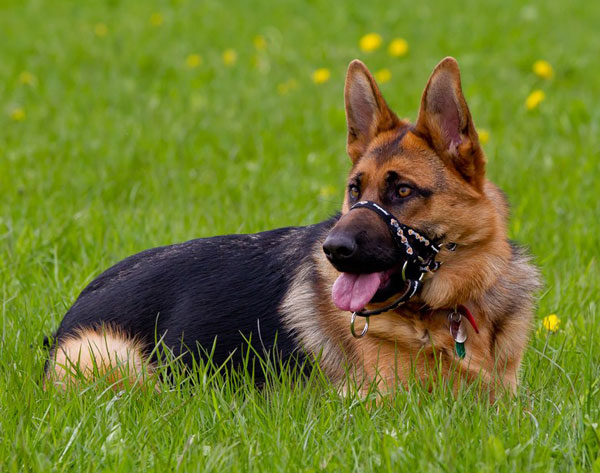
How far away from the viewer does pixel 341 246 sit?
11.1ft

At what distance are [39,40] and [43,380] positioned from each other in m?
7.74

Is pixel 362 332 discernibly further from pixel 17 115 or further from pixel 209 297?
pixel 17 115

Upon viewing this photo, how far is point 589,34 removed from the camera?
10930 millimetres

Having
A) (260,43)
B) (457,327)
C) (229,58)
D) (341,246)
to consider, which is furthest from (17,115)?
(457,327)

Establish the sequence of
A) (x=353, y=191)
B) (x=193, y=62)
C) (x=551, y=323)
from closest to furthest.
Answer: (x=353, y=191), (x=551, y=323), (x=193, y=62)

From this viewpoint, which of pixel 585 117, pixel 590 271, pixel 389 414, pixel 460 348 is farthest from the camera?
pixel 585 117

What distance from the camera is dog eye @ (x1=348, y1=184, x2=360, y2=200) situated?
3767mm

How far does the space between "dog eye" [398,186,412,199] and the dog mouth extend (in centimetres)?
29

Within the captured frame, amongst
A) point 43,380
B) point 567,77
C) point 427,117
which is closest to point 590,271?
point 427,117

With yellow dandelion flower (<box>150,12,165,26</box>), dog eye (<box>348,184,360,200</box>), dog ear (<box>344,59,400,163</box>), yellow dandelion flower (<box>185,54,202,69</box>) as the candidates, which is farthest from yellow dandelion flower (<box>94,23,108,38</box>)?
dog eye (<box>348,184,360,200</box>)

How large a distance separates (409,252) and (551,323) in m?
1.12

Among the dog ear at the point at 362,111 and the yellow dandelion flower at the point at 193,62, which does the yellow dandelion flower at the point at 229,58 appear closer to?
the yellow dandelion flower at the point at 193,62

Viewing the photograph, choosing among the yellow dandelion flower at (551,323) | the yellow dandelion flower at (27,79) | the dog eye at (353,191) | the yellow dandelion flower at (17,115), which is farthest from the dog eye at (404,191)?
the yellow dandelion flower at (27,79)

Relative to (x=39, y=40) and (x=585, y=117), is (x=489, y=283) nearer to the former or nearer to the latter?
(x=585, y=117)
